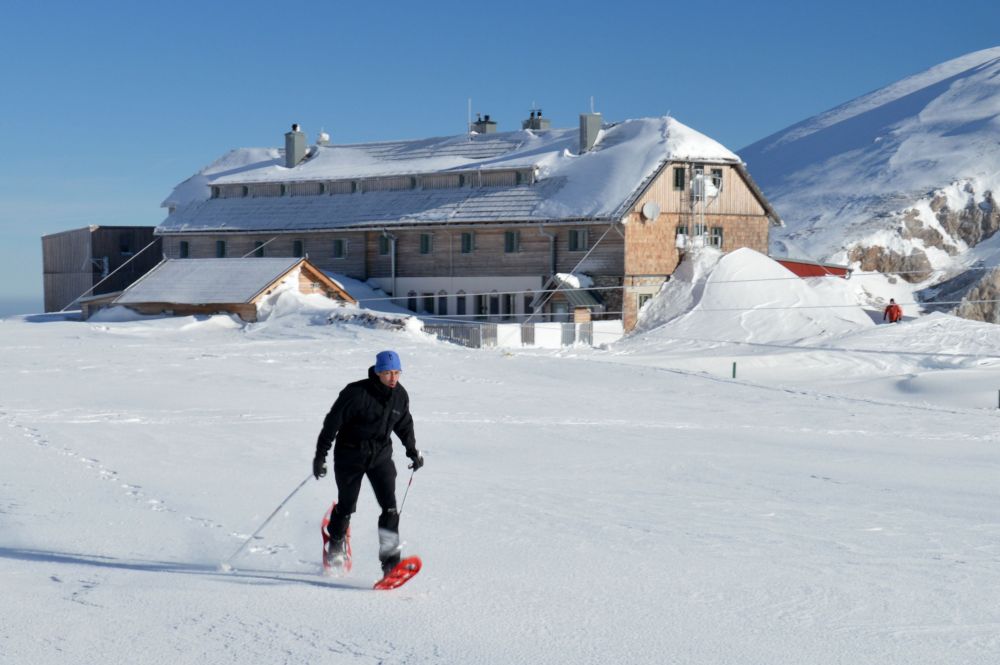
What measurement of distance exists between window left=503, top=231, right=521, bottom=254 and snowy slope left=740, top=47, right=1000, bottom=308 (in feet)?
88.1

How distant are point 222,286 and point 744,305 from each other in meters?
17.7

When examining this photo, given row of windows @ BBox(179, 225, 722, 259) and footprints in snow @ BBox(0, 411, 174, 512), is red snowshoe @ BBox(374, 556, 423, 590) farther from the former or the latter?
row of windows @ BBox(179, 225, 722, 259)

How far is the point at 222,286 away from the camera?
41219 millimetres

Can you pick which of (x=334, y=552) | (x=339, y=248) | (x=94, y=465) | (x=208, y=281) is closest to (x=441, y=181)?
(x=339, y=248)

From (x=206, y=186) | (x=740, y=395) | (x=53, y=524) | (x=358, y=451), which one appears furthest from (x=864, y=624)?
(x=206, y=186)

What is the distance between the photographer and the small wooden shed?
40.2 meters

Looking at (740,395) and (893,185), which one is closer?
(740,395)

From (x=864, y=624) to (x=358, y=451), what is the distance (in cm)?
358

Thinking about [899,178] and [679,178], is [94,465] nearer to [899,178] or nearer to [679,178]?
[679,178]

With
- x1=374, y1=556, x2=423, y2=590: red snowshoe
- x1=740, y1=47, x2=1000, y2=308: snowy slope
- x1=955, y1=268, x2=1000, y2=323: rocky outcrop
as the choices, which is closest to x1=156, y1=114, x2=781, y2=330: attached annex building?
x1=955, y1=268, x2=1000, y2=323: rocky outcrop

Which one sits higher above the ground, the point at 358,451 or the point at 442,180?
the point at 442,180

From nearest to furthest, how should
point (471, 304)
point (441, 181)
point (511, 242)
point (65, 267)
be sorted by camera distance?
point (511, 242), point (471, 304), point (441, 181), point (65, 267)

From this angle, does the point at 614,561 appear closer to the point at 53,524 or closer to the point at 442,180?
the point at 53,524

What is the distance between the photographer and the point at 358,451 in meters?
8.61
